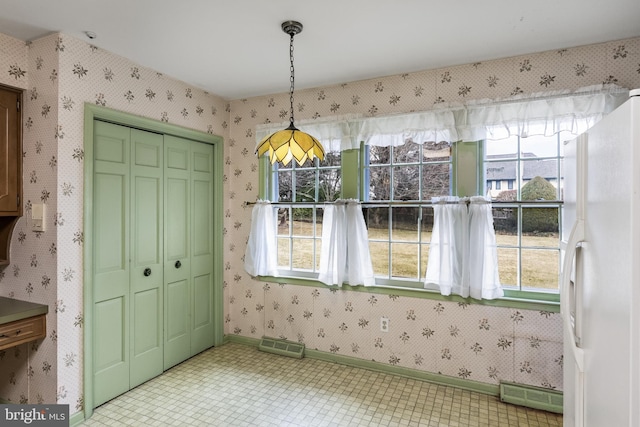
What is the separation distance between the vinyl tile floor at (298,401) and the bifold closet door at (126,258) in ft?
0.73

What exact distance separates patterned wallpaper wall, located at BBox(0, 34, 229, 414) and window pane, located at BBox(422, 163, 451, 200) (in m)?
2.50

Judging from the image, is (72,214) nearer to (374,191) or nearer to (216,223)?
(216,223)

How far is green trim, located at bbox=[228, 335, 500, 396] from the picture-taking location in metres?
2.76

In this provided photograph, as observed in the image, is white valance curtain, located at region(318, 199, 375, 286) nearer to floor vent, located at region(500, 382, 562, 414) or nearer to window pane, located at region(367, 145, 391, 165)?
window pane, located at region(367, 145, 391, 165)

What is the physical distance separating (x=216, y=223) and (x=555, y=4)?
3.11 m

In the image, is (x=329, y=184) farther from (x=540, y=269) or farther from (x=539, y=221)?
(x=540, y=269)

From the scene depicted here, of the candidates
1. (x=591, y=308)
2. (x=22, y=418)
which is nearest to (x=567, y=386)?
(x=591, y=308)

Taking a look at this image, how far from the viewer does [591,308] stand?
45.5 inches

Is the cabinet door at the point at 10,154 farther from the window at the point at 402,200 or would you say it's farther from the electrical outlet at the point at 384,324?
the electrical outlet at the point at 384,324

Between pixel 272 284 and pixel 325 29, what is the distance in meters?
2.30

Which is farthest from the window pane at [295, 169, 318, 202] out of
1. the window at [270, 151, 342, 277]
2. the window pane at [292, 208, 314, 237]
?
the window pane at [292, 208, 314, 237]

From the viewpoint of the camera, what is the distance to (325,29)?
2.26 m

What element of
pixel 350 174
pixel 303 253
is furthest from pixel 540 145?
pixel 303 253

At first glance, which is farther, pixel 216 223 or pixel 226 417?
A: pixel 216 223
